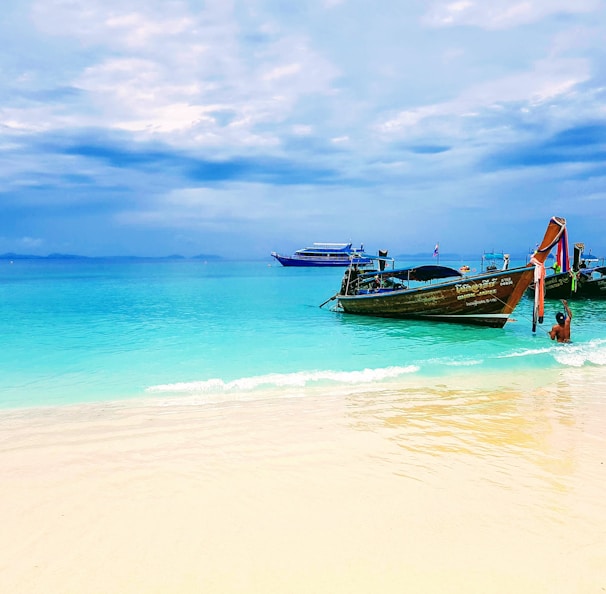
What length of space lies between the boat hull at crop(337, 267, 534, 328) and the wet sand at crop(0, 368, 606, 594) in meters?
10.9

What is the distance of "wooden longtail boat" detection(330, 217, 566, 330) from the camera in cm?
1706

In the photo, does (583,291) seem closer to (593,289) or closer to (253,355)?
(593,289)

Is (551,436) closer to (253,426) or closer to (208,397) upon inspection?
(253,426)

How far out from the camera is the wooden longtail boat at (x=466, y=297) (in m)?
17.1

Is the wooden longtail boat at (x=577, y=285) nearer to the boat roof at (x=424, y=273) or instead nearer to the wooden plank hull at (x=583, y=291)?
the wooden plank hull at (x=583, y=291)

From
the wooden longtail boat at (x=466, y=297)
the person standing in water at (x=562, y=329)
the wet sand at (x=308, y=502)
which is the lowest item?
the wet sand at (x=308, y=502)

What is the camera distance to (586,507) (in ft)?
15.6

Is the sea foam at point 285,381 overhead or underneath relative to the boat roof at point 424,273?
underneath

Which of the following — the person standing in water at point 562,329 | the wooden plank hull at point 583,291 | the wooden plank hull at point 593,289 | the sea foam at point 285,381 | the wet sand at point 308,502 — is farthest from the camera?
the wooden plank hull at point 593,289

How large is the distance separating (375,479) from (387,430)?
1.87 meters

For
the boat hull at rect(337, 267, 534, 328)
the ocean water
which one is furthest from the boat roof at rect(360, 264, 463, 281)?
the ocean water

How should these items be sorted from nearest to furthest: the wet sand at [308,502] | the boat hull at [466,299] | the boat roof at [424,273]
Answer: the wet sand at [308,502], the boat hull at [466,299], the boat roof at [424,273]

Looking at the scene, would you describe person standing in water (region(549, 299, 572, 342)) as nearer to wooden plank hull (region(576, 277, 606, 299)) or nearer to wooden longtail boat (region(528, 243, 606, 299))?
wooden longtail boat (region(528, 243, 606, 299))

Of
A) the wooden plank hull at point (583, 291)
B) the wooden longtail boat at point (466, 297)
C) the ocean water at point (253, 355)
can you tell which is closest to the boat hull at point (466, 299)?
the wooden longtail boat at point (466, 297)
